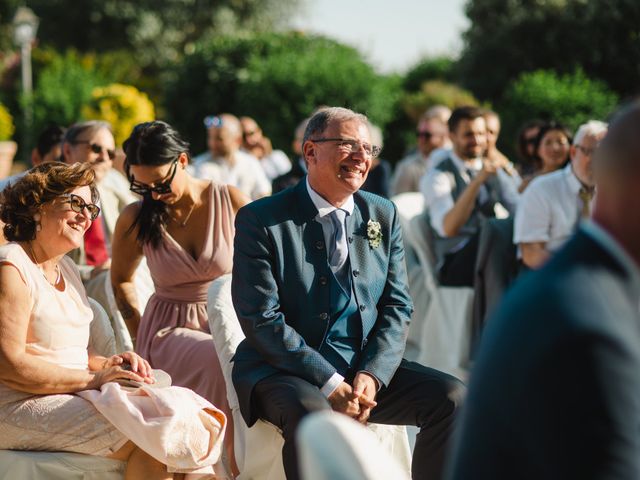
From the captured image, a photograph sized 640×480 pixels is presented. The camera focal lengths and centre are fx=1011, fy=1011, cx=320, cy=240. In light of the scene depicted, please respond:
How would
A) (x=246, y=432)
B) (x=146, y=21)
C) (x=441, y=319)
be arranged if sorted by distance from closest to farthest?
1. (x=246, y=432)
2. (x=441, y=319)
3. (x=146, y=21)

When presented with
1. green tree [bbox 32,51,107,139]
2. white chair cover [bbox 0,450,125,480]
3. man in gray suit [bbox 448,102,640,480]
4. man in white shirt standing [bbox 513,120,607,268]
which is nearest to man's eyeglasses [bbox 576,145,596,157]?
man in white shirt standing [bbox 513,120,607,268]

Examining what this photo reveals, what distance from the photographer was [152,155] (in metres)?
4.74

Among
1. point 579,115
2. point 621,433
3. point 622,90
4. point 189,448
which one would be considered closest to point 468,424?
point 621,433

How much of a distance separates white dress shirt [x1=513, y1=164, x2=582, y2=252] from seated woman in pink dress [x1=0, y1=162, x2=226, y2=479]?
297 cm

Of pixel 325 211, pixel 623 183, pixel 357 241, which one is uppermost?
pixel 623 183

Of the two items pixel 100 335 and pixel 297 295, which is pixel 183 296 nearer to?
pixel 100 335

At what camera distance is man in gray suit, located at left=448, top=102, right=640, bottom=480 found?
1.58m

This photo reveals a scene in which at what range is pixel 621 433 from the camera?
158 cm

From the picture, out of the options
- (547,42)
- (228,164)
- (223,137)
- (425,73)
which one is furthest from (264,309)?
(425,73)

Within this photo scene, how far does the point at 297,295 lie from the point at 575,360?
2507 mm

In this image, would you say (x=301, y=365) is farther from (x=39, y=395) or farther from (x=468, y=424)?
(x=468, y=424)

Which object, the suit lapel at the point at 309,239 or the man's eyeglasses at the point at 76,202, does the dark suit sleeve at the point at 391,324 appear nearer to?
the suit lapel at the point at 309,239

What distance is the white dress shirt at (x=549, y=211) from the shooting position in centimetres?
609

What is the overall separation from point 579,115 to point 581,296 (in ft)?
51.3
